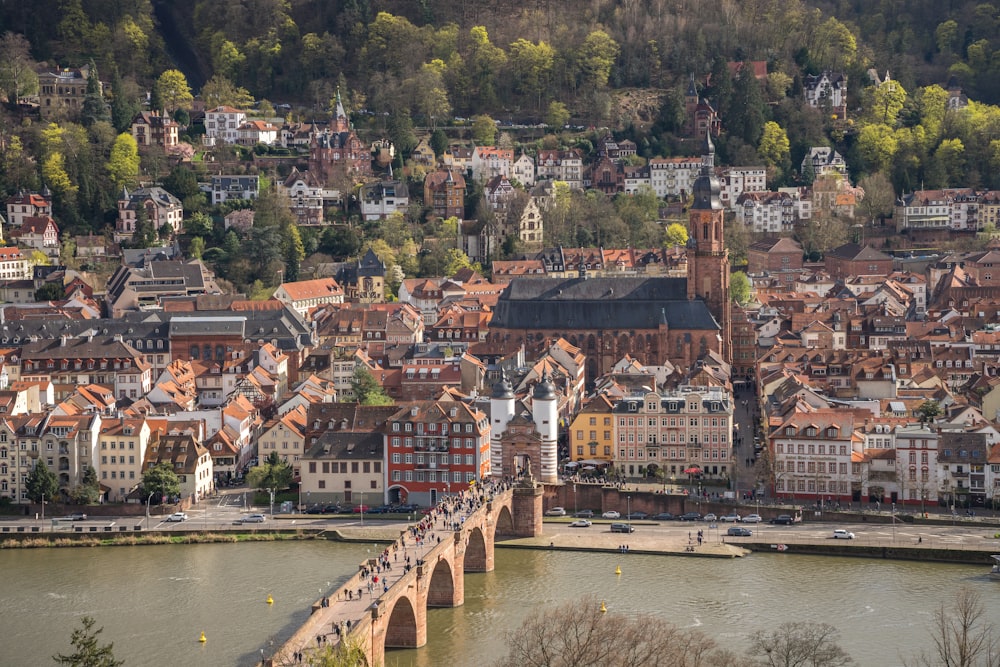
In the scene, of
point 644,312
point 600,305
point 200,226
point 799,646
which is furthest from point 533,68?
point 799,646

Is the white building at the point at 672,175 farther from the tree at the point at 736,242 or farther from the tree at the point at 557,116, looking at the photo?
the tree at the point at 557,116

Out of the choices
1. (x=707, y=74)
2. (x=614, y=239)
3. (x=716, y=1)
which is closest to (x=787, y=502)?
(x=614, y=239)

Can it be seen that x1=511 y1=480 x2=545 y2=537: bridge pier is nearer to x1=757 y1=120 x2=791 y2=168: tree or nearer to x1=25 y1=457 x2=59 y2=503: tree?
x1=25 y1=457 x2=59 y2=503: tree

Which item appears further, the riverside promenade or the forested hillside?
the forested hillside

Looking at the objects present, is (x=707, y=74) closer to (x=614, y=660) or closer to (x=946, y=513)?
(x=946, y=513)

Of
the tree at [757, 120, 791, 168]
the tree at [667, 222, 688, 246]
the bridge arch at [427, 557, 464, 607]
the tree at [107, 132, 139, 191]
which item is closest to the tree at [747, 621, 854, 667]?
the bridge arch at [427, 557, 464, 607]

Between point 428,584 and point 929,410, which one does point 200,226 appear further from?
point 428,584

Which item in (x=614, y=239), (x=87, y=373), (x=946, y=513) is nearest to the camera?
(x=946, y=513)
